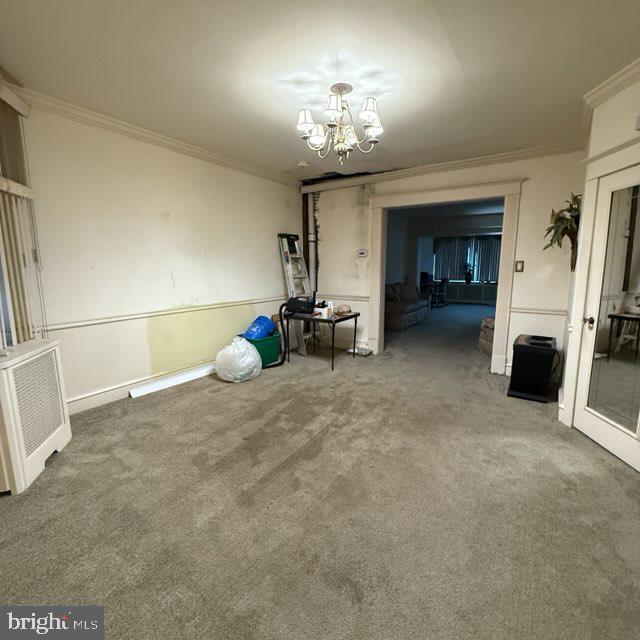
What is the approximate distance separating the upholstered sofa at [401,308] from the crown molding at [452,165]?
2.65 metres

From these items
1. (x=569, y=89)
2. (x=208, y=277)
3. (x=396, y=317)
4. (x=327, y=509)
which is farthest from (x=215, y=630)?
(x=396, y=317)

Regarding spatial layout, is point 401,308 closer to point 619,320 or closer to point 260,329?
point 260,329

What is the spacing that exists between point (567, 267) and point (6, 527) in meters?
5.19

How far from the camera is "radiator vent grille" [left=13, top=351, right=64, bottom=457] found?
204cm

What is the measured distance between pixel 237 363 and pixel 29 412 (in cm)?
192

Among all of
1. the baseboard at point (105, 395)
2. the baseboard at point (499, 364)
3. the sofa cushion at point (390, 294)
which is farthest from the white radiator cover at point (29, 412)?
the sofa cushion at point (390, 294)

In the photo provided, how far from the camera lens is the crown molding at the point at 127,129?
264 cm

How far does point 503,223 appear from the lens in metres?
4.03

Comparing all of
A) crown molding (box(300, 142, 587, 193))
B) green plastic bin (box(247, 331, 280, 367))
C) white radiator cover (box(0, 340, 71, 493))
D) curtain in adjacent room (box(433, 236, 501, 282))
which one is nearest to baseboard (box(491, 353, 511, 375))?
crown molding (box(300, 142, 587, 193))

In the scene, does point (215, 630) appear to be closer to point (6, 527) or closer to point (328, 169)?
point (6, 527)

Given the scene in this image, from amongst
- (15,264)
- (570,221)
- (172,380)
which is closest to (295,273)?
(172,380)

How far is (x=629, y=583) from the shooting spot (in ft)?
4.70

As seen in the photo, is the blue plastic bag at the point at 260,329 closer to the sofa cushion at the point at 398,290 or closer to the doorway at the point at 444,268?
the doorway at the point at 444,268

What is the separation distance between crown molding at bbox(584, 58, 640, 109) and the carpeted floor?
2.57m
